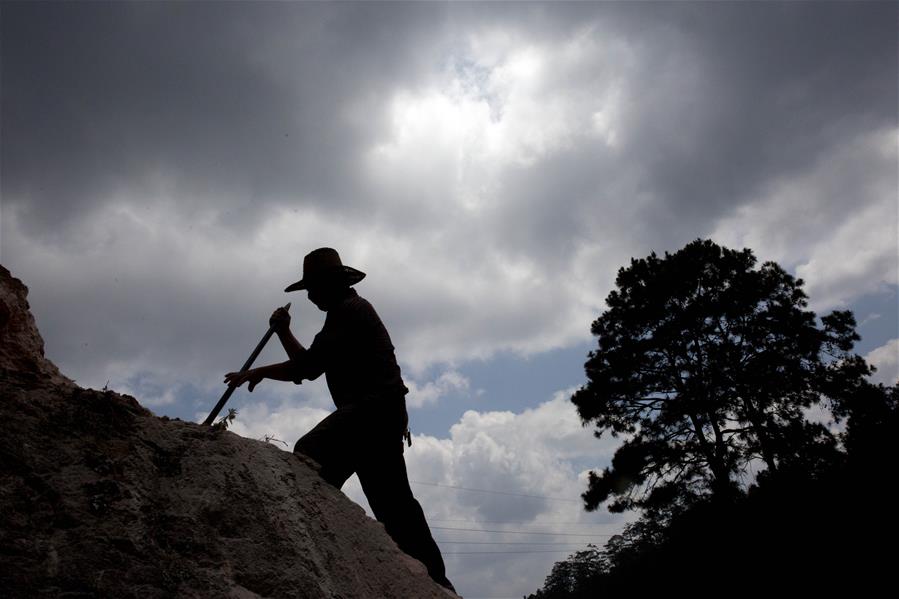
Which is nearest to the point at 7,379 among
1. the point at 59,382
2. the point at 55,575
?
the point at 59,382

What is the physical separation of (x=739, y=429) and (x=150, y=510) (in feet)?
50.8

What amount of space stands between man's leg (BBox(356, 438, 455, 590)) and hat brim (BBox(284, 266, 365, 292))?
97cm

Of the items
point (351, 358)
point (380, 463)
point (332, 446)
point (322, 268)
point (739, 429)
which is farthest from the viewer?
point (739, 429)

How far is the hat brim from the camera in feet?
12.3

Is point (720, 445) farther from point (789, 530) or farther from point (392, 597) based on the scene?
point (392, 597)

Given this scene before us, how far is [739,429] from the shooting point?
15352 mm

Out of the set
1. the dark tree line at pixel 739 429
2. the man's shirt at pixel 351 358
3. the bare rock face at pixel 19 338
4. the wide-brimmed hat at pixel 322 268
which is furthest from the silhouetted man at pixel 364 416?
the dark tree line at pixel 739 429

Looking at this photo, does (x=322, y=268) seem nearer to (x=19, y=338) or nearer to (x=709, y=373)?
(x=19, y=338)

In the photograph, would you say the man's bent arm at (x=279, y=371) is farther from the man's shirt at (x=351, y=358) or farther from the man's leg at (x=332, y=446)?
the man's leg at (x=332, y=446)

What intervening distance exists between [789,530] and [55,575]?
14.1m

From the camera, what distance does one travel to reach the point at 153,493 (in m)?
2.34

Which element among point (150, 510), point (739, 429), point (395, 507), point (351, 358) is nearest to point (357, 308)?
point (351, 358)

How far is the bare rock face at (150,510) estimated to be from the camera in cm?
194

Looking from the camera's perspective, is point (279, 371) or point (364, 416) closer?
point (364, 416)
